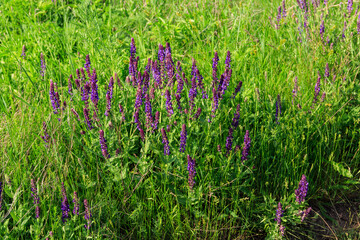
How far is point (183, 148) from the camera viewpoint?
2371 millimetres

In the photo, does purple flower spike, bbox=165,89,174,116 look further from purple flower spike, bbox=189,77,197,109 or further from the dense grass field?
purple flower spike, bbox=189,77,197,109

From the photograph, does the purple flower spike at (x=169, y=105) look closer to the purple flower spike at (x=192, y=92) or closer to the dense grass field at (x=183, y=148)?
the dense grass field at (x=183, y=148)

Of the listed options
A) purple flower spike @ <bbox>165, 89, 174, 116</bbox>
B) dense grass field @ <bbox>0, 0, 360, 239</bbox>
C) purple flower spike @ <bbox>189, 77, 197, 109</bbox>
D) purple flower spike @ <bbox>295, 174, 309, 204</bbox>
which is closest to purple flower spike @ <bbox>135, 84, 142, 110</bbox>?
dense grass field @ <bbox>0, 0, 360, 239</bbox>

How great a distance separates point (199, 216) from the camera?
235 centimetres

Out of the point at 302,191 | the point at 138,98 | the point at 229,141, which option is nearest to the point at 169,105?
the point at 138,98

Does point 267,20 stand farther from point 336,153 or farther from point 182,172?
point 182,172

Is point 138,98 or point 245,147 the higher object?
point 138,98

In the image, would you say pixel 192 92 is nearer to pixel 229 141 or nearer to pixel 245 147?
pixel 229 141

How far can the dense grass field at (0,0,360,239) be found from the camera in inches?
91.3

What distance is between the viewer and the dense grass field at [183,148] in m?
2.32

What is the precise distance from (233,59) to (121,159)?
1576 mm

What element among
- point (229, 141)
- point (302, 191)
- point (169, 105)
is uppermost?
point (169, 105)

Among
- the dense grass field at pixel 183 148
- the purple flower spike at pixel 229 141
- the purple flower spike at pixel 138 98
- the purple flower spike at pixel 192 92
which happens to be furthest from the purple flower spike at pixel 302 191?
the purple flower spike at pixel 138 98

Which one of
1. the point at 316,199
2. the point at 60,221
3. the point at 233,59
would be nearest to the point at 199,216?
the point at 60,221
